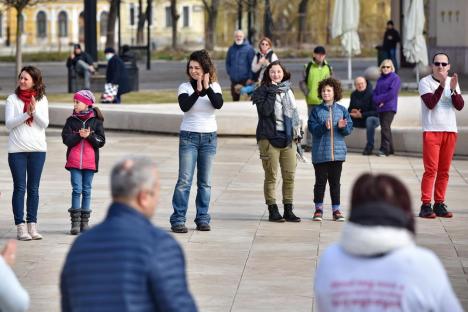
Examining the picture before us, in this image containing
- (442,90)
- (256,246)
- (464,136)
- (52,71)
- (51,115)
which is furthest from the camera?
(52,71)

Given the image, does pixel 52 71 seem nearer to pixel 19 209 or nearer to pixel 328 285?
pixel 19 209

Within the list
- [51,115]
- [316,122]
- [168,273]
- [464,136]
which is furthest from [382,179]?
[51,115]

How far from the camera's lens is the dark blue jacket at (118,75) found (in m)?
28.8

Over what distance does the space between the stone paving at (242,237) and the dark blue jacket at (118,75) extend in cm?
797

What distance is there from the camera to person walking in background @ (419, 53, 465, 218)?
13992 mm

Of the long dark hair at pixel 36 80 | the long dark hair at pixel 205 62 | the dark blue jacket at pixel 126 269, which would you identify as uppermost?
the long dark hair at pixel 205 62

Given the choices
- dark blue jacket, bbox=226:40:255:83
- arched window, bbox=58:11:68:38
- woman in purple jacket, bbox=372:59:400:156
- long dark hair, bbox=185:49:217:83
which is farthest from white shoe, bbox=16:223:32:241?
arched window, bbox=58:11:68:38

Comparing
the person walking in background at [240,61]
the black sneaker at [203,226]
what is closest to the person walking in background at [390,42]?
the person walking in background at [240,61]

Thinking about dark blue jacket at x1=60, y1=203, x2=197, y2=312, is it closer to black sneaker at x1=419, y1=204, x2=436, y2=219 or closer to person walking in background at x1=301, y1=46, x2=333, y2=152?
black sneaker at x1=419, y1=204, x2=436, y2=219

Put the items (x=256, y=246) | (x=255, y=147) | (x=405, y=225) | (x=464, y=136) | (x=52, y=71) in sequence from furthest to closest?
(x=52, y=71) → (x=255, y=147) → (x=464, y=136) → (x=256, y=246) → (x=405, y=225)

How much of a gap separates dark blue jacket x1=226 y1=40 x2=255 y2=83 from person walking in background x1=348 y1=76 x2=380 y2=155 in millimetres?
4502

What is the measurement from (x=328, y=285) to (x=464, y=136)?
53.7 feet

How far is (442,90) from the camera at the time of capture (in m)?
14.0

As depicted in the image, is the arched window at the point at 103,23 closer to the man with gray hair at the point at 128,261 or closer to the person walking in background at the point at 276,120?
the person walking in background at the point at 276,120
